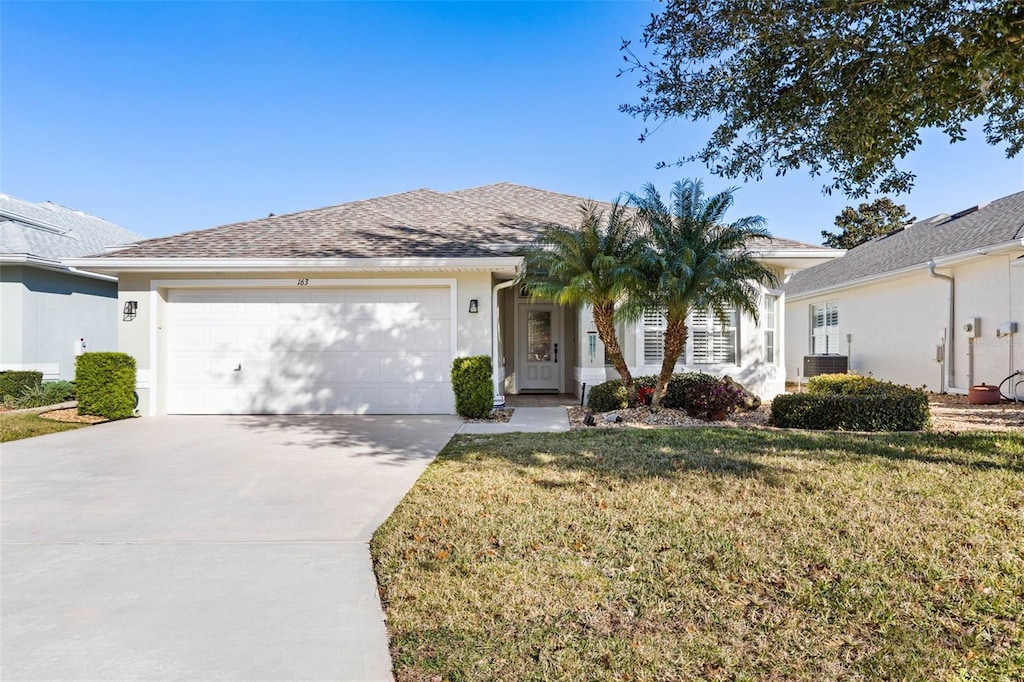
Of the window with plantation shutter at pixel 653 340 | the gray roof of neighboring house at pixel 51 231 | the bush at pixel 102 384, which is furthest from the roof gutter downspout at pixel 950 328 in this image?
the gray roof of neighboring house at pixel 51 231

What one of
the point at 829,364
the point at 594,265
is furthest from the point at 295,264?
the point at 829,364

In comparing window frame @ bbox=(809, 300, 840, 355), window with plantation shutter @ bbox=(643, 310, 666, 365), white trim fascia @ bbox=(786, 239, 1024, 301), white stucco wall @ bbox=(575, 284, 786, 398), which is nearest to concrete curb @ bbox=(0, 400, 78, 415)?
white stucco wall @ bbox=(575, 284, 786, 398)

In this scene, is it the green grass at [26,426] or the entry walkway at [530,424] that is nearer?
the green grass at [26,426]

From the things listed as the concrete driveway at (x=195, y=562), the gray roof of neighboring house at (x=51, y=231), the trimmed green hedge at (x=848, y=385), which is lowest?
the concrete driveway at (x=195, y=562)

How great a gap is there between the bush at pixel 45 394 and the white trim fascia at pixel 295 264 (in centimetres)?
415

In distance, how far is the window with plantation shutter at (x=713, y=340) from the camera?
1184 centimetres

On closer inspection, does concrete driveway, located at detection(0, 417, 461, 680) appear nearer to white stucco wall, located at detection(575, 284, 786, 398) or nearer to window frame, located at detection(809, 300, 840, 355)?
white stucco wall, located at detection(575, 284, 786, 398)

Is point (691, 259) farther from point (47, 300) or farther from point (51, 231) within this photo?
point (51, 231)

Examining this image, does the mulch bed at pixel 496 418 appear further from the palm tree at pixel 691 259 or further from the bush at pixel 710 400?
the bush at pixel 710 400

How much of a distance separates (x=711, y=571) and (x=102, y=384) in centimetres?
1070

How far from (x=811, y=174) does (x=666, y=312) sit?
3.25m

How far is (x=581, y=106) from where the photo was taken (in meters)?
11.5

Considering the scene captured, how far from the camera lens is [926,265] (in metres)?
13.6

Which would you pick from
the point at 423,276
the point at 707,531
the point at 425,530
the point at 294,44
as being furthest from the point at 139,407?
the point at 707,531
